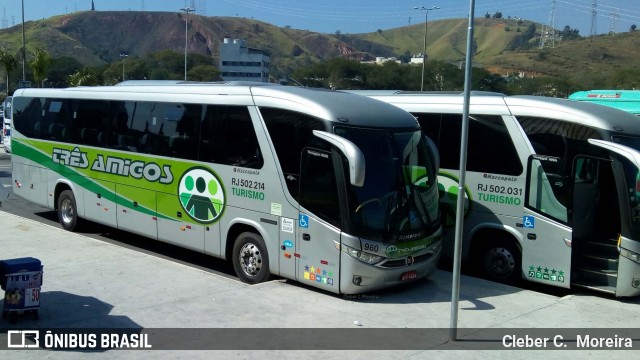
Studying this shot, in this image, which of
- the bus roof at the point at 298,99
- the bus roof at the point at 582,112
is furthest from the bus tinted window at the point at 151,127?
the bus roof at the point at 582,112

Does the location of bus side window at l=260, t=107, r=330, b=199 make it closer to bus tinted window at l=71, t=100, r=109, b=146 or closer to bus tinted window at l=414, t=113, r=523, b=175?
bus tinted window at l=414, t=113, r=523, b=175

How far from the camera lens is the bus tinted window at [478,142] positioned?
34.2 ft

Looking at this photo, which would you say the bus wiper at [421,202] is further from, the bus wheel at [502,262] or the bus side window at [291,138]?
the bus wheel at [502,262]

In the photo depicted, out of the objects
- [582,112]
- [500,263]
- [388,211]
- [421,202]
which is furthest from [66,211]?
[582,112]

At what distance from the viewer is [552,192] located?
977 centimetres

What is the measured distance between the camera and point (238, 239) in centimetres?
1032

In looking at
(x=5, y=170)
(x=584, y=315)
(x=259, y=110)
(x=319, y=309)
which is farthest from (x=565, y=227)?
(x=5, y=170)

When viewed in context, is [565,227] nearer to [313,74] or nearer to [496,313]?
[496,313]

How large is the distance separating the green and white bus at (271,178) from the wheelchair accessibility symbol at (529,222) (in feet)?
4.94

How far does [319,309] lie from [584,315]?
3.78 m

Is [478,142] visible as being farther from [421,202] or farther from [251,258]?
[251,258]

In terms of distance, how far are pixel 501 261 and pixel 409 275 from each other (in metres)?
2.30

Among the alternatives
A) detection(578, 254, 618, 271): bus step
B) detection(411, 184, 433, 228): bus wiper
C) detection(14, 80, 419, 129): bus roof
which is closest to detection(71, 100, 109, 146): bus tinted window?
detection(14, 80, 419, 129): bus roof

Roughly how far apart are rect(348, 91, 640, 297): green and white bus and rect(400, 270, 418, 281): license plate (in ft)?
6.60
